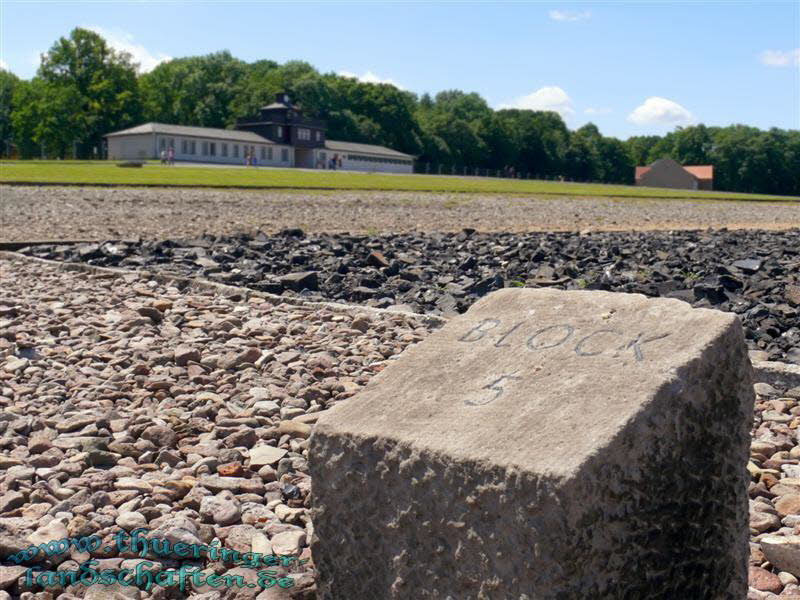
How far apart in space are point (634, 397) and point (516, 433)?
0.34m

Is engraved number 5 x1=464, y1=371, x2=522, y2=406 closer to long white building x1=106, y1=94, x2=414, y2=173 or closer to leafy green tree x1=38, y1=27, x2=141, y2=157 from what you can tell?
long white building x1=106, y1=94, x2=414, y2=173

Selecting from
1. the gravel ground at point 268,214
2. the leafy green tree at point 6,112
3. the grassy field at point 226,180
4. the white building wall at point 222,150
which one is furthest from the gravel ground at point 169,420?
the leafy green tree at point 6,112

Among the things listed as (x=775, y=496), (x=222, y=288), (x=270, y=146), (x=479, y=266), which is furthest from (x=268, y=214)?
(x=270, y=146)

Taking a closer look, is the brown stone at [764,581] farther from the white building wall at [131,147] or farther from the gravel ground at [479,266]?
the white building wall at [131,147]

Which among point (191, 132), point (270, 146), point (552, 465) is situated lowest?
point (552, 465)

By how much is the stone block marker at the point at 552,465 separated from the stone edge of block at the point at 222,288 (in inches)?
162

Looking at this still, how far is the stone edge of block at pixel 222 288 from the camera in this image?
745 centimetres

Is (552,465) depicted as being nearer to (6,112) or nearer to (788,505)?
(788,505)

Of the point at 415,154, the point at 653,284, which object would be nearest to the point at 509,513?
the point at 653,284

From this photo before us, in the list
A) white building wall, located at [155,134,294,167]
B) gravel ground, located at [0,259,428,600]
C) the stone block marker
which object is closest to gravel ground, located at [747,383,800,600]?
the stone block marker

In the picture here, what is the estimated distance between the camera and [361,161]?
8319 cm

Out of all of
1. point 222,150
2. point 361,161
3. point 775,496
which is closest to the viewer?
point 775,496

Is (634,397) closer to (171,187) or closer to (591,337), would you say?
(591,337)

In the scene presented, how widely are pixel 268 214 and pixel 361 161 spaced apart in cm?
6426
